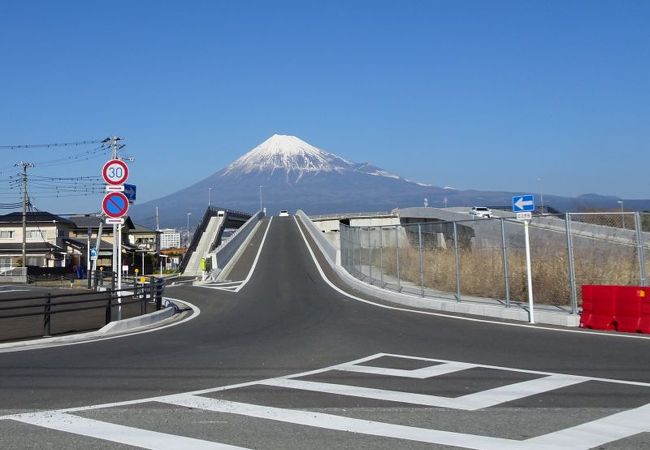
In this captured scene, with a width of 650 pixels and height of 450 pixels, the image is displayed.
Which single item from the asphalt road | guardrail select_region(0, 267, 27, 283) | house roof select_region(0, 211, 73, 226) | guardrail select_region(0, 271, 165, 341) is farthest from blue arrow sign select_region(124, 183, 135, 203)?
house roof select_region(0, 211, 73, 226)

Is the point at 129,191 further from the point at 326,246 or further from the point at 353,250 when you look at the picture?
the point at 326,246

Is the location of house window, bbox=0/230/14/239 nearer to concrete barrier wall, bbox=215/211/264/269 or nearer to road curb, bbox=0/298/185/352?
concrete barrier wall, bbox=215/211/264/269

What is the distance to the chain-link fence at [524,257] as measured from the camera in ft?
56.7

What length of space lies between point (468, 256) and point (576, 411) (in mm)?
14525

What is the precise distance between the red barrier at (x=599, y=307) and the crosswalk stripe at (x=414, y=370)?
5349 mm

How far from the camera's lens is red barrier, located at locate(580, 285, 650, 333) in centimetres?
1401

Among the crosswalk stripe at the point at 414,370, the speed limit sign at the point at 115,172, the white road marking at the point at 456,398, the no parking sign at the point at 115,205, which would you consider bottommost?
the crosswalk stripe at the point at 414,370

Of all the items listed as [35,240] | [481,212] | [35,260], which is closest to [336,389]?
[481,212]

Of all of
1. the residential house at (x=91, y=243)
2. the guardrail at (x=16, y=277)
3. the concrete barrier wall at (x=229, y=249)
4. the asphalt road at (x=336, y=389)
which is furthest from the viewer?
the residential house at (x=91, y=243)

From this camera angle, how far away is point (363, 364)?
11102mm

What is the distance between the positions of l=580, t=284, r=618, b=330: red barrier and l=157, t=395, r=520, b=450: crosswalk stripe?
9037mm

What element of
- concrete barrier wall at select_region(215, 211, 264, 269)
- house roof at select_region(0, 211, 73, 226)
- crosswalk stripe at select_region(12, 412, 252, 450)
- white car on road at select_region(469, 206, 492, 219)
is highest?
house roof at select_region(0, 211, 73, 226)

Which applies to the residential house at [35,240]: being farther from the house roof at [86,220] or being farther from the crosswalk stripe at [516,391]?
the crosswalk stripe at [516,391]

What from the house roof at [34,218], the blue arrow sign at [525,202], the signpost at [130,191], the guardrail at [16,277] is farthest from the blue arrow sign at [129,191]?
the house roof at [34,218]
